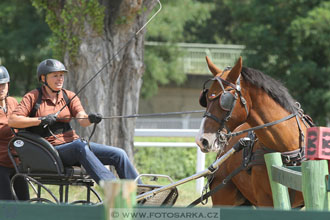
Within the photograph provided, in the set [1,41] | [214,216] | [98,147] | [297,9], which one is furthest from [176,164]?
[1,41]

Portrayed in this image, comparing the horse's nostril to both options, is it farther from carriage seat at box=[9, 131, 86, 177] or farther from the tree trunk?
the tree trunk

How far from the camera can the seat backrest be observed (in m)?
5.07

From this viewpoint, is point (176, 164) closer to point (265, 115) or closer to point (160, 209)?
point (265, 115)

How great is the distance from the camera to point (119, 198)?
7.97ft

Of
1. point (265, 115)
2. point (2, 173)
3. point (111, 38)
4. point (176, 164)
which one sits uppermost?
point (111, 38)

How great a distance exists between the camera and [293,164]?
15.7 feet

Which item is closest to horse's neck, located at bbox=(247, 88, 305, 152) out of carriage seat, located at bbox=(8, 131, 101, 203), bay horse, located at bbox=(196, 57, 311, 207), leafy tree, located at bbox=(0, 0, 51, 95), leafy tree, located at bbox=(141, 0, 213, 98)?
bay horse, located at bbox=(196, 57, 311, 207)

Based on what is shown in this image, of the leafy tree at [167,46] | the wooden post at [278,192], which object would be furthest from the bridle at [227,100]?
the leafy tree at [167,46]

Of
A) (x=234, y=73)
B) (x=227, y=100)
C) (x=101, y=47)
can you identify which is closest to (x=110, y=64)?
(x=101, y=47)

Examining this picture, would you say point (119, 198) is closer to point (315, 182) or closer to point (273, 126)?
Result: point (315, 182)

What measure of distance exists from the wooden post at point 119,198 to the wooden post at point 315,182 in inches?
57.9

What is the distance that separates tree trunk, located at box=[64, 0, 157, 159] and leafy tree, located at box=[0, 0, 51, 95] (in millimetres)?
9406

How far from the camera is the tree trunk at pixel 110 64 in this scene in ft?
26.8

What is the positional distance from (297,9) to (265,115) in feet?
45.3
